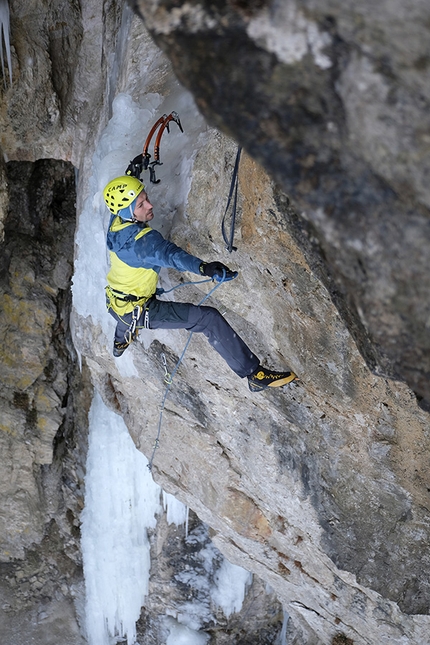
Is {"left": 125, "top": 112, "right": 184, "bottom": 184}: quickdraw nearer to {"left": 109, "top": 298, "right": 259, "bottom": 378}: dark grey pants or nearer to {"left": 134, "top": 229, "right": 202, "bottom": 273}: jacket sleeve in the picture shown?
{"left": 134, "top": 229, "right": 202, "bottom": 273}: jacket sleeve

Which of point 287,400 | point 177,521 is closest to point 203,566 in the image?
point 177,521

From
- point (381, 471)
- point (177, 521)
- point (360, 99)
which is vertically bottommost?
point (177, 521)

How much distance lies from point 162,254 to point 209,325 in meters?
0.77

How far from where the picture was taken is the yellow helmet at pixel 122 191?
13.1 ft

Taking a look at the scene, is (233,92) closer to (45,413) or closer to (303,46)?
(303,46)

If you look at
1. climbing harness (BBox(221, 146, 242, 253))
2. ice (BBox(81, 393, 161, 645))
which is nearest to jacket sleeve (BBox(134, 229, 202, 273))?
climbing harness (BBox(221, 146, 242, 253))

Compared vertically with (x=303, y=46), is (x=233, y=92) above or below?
below

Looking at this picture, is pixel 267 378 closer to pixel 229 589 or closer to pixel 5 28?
pixel 5 28

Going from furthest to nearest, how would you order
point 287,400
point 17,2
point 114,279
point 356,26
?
point 17,2, point 287,400, point 114,279, point 356,26

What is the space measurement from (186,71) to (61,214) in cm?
674

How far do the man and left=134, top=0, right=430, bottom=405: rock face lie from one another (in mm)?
1708

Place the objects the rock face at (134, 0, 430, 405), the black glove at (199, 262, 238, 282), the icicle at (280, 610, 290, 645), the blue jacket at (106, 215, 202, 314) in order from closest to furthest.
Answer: the rock face at (134, 0, 430, 405), the black glove at (199, 262, 238, 282), the blue jacket at (106, 215, 202, 314), the icicle at (280, 610, 290, 645)

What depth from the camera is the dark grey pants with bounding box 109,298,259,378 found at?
4375 mm

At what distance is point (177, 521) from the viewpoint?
9328mm
